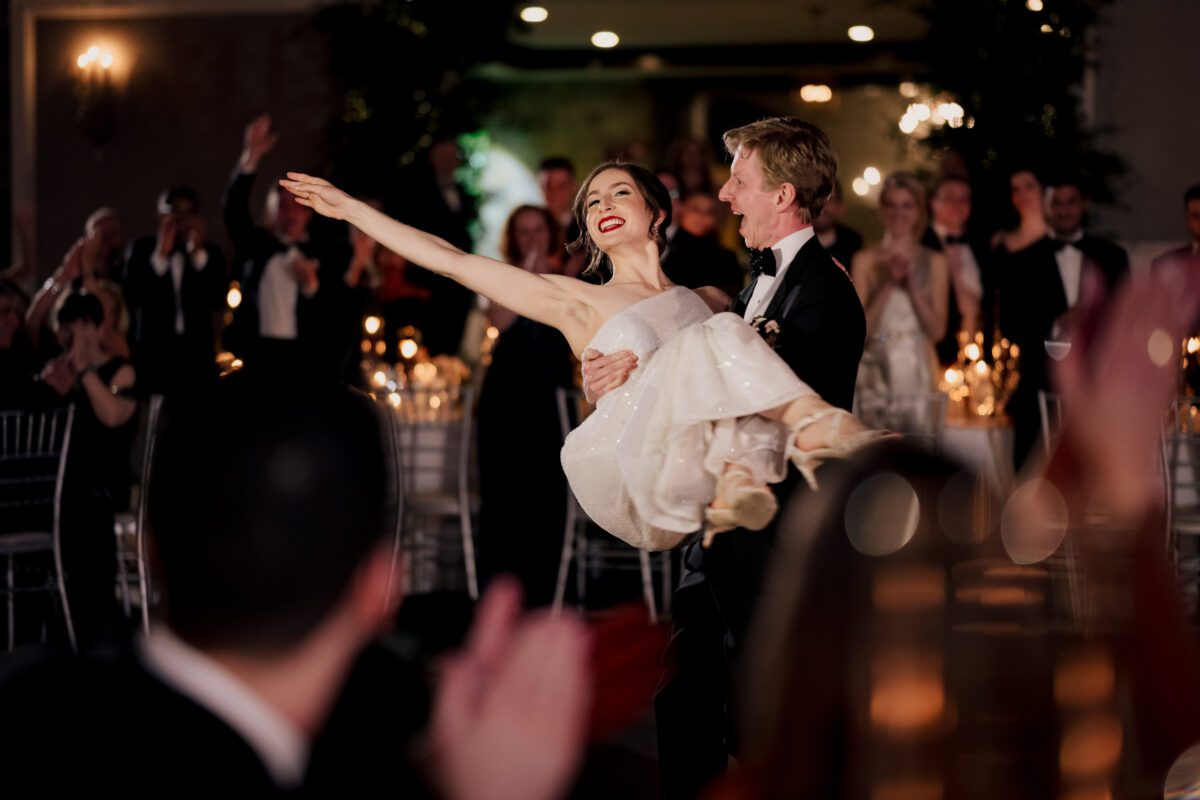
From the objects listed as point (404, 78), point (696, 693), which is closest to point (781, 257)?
point (696, 693)

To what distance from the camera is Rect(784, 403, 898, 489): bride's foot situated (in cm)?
203

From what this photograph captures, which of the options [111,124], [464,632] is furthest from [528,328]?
[111,124]

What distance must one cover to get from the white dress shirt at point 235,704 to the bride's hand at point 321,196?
154 centimetres

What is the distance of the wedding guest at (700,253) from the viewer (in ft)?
18.9

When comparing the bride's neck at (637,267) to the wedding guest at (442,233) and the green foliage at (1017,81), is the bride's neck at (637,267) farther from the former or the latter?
the green foliage at (1017,81)

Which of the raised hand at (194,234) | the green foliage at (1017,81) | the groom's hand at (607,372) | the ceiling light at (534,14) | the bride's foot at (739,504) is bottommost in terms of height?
the bride's foot at (739,504)

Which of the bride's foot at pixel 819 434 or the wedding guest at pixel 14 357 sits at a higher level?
the wedding guest at pixel 14 357

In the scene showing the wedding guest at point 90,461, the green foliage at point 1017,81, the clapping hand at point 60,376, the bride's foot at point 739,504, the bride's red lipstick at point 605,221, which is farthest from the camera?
the green foliage at point 1017,81

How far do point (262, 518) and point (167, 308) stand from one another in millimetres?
5851

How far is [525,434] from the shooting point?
5.76 metres

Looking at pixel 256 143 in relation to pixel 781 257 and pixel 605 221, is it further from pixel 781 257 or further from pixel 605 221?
pixel 781 257

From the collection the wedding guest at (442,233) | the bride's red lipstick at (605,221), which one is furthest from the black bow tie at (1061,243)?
the bride's red lipstick at (605,221)

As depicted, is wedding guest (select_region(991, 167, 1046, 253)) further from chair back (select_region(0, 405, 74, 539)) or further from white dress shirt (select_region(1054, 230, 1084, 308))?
chair back (select_region(0, 405, 74, 539))

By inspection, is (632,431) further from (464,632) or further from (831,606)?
(464,632)
